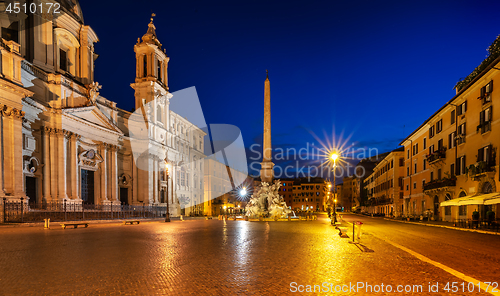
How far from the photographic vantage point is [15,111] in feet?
81.3

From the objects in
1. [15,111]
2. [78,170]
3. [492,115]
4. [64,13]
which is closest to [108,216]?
[78,170]

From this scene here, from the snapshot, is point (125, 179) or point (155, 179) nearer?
point (125, 179)

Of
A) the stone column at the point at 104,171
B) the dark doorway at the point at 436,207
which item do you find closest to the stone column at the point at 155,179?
the stone column at the point at 104,171

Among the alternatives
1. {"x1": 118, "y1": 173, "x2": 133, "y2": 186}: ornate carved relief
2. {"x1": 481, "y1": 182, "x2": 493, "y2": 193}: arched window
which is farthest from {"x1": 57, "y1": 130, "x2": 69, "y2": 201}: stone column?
{"x1": 481, "y1": 182, "x2": 493, "y2": 193}: arched window

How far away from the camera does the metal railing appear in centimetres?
2277

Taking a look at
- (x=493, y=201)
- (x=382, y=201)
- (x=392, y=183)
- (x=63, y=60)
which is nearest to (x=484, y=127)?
(x=493, y=201)

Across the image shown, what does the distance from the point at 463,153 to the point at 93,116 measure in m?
36.3

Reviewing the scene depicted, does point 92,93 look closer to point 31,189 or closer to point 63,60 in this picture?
point 63,60

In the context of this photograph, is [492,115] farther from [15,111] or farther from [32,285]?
[15,111]

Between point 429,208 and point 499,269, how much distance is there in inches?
1247

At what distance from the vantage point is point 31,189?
28.9 m

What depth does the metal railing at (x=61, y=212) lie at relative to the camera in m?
22.8

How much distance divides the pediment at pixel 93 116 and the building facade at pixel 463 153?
113 feet

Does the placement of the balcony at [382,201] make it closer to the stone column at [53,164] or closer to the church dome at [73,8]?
the stone column at [53,164]
